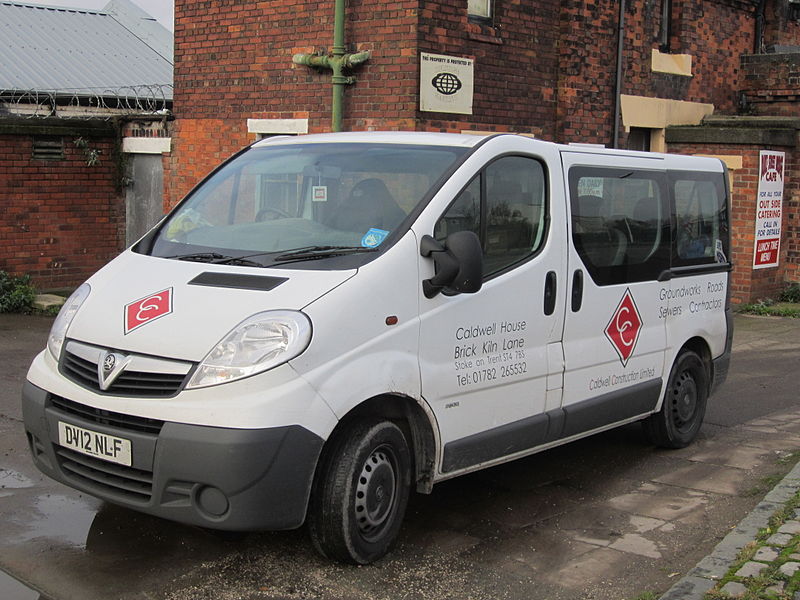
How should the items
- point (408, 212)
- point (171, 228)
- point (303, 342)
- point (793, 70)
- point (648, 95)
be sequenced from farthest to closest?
point (793, 70) < point (648, 95) < point (171, 228) < point (408, 212) < point (303, 342)

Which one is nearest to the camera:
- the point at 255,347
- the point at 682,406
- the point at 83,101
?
the point at 255,347

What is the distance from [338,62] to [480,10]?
1717 mm

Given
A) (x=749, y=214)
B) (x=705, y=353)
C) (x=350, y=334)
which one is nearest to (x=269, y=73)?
(x=749, y=214)

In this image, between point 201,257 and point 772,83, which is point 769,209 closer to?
point 772,83

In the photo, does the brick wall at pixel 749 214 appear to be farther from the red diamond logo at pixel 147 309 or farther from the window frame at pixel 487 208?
the red diamond logo at pixel 147 309

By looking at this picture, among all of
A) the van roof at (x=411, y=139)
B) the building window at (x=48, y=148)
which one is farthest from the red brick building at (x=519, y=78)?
the van roof at (x=411, y=139)

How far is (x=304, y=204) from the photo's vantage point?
530 centimetres

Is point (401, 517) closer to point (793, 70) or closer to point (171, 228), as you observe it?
point (171, 228)

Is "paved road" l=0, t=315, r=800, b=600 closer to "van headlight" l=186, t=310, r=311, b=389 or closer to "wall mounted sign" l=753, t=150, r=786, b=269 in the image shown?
"van headlight" l=186, t=310, r=311, b=389

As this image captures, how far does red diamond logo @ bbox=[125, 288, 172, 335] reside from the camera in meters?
4.53

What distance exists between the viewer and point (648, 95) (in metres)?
14.1

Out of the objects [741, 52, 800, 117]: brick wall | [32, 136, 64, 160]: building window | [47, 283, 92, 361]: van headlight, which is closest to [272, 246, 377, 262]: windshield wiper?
[47, 283, 92, 361]: van headlight

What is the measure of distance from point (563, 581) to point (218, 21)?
32.8ft

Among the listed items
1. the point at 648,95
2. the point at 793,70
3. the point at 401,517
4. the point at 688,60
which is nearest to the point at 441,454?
the point at 401,517
